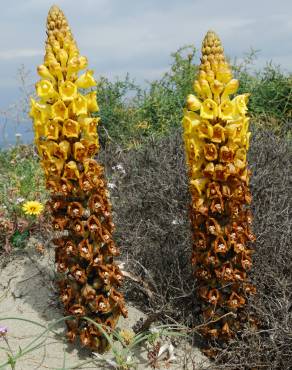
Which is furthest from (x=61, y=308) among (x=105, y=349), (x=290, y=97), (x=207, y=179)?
(x=290, y=97)

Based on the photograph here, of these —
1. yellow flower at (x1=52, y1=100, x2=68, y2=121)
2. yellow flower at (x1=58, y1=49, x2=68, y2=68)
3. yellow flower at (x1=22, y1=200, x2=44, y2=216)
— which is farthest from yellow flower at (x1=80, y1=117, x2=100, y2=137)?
yellow flower at (x1=22, y1=200, x2=44, y2=216)

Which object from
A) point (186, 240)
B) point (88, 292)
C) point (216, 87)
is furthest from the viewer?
point (186, 240)

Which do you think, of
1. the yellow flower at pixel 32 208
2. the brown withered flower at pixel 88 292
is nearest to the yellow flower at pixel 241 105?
the brown withered flower at pixel 88 292

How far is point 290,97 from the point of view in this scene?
8.23m

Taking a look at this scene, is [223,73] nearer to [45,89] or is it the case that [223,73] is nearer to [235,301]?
[45,89]

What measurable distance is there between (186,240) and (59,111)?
1813 mm

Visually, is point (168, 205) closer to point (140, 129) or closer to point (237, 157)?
point (237, 157)

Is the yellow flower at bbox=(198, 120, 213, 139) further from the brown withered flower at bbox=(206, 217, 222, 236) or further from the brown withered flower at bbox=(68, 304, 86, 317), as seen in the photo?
the brown withered flower at bbox=(68, 304, 86, 317)

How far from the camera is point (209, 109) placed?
3.15 m

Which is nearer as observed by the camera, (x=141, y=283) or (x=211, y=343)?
(x=211, y=343)

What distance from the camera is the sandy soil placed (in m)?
3.57

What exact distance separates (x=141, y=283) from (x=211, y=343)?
69 centimetres

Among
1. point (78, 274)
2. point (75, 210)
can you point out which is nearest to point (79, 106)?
point (75, 210)

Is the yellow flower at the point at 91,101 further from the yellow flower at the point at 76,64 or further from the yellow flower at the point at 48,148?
the yellow flower at the point at 48,148
